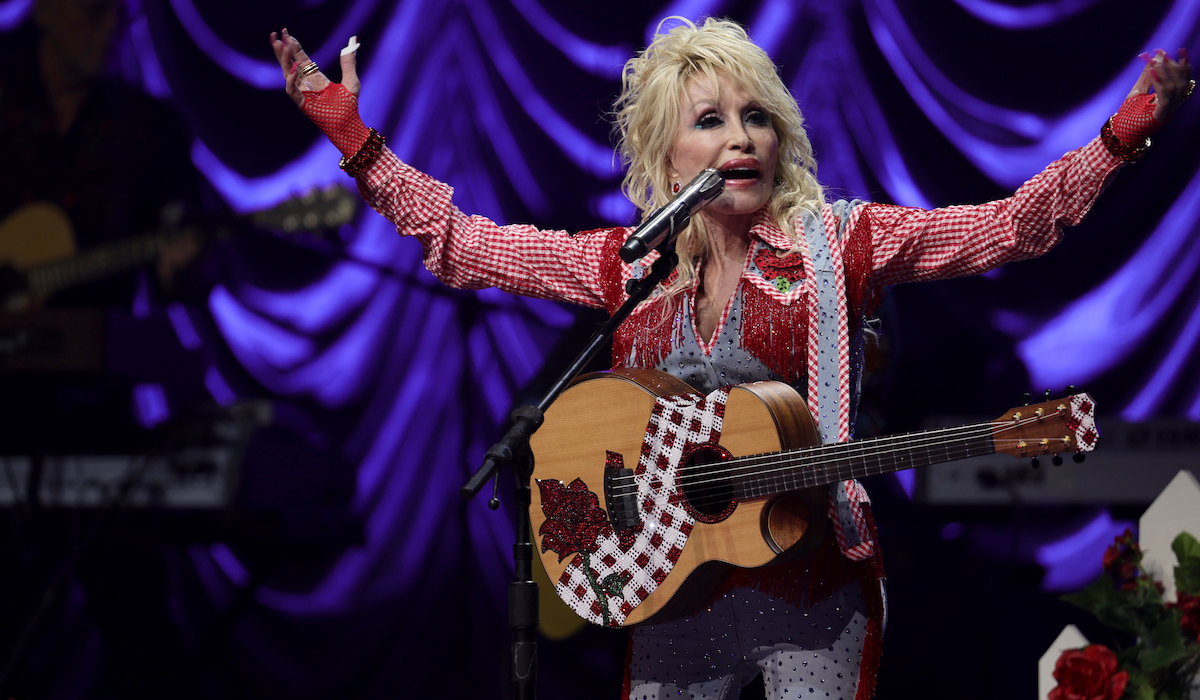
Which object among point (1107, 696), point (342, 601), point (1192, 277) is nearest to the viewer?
point (1107, 696)

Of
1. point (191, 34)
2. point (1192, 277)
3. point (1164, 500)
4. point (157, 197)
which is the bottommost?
point (1164, 500)

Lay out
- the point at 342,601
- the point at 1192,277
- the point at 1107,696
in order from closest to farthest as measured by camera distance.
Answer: the point at 1107,696
the point at 1192,277
the point at 342,601

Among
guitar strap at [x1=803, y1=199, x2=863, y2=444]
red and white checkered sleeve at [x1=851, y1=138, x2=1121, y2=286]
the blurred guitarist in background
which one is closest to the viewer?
red and white checkered sleeve at [x1=851, y1=138, x2=1121, y2=286]

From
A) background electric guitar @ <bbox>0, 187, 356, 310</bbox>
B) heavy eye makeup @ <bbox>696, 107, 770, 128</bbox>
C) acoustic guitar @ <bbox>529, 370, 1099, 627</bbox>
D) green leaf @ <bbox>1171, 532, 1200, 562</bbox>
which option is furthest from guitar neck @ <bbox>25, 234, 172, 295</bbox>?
green leaf @ <bbox>1171, 532, 1200, 562</bbox>

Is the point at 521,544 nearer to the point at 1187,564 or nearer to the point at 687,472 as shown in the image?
the point at 687,472

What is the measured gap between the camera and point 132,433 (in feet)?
13.5

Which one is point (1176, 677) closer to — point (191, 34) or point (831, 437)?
point (831, 437)

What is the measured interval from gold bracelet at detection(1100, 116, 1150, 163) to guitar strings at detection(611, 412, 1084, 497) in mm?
462

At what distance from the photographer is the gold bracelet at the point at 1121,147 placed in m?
1.78

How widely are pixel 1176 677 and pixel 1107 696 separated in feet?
0.42

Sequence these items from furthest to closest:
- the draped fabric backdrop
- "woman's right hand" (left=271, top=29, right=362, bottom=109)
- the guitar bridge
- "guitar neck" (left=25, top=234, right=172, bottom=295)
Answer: "guitar neck" (left=25, top=234, right=172, bottom=295) < the draped fabric backdrop < "woman's right hand" (left=271, top=29, right=362, bottom=109) < the guitar bridge

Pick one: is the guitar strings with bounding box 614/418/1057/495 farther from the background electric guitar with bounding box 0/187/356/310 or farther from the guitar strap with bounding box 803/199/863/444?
the background electric guitar with bounding box 0/187/356/310

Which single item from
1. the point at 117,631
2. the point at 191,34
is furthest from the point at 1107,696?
the point at 191,34

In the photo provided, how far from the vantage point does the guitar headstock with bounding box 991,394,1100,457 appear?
1.71 m
